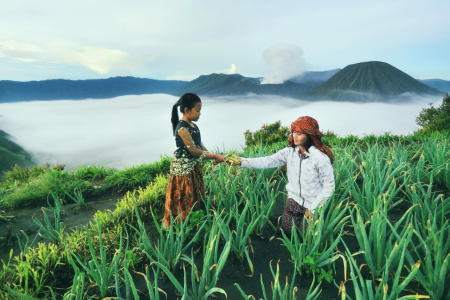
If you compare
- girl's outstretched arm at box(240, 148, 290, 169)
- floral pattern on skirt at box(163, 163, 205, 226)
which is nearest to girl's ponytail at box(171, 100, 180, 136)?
floral pattern on skirt at box(163, 163, 205, 226)

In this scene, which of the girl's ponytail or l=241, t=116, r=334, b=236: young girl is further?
the girl's ponytail

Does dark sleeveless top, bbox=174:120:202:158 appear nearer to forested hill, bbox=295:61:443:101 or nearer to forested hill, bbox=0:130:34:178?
forested hill, bbox=0:130:34:178

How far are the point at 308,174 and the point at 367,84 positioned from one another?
184m

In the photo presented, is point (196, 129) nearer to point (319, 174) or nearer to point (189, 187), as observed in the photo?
point (189, 187)

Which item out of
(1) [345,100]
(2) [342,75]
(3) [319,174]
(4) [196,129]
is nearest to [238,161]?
(4) [196,129]

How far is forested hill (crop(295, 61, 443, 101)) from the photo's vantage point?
485ft

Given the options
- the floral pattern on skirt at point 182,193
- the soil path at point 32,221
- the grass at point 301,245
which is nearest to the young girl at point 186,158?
the floral pattern on skirt at point 182,193

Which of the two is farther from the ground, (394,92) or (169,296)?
(394,92)

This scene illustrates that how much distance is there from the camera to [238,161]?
2.58 metres

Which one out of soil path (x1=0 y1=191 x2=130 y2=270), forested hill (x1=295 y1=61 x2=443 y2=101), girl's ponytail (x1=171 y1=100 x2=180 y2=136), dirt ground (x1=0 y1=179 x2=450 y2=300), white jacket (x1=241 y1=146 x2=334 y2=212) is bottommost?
soil path (x1=0 y1=191 x2=130 y2=270)

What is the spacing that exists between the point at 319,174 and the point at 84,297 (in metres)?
2.30

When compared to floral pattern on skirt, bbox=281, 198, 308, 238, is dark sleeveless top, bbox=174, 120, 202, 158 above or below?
above

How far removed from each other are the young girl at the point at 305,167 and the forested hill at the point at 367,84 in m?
169

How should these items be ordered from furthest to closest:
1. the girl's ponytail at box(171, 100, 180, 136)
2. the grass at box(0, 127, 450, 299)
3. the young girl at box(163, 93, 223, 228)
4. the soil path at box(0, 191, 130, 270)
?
the soil path at box(0, 191, 130, 270), the girl's ponytail at box(171, 100, 180, 136), the young girl at box(163, 93, 223, 228), the grass at box(0, 127, 450, 299)
